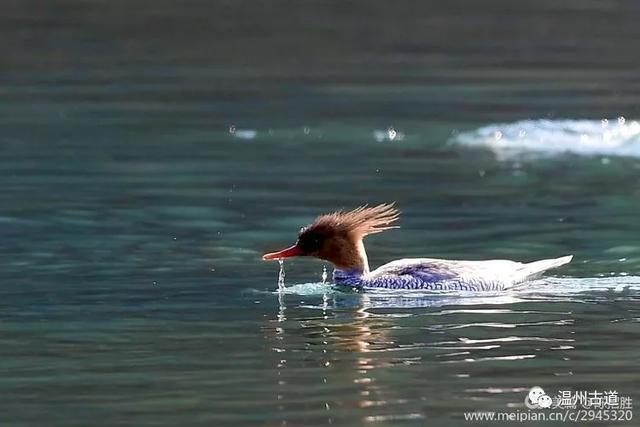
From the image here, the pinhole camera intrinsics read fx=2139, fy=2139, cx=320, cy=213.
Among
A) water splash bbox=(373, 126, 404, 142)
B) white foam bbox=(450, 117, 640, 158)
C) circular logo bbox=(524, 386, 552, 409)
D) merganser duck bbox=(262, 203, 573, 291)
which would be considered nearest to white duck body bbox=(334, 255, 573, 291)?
merganser duck bbox=(262, 203, 573, 291)

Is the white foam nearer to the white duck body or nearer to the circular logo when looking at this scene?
the white duck body

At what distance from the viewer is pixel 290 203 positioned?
18219 millimetres

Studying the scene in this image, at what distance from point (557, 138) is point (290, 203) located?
467 centimetres

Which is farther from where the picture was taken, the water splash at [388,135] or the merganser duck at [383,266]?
the water splash at [388,135]

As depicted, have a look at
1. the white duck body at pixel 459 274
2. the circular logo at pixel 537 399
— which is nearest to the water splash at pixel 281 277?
the white duck body at pixel 459 274

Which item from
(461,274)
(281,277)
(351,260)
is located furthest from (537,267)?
(281,277)

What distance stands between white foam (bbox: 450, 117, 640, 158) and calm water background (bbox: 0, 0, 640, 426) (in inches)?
13.9

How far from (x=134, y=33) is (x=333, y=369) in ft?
62.2

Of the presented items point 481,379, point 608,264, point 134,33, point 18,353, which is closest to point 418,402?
point 481,379

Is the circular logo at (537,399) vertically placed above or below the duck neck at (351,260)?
below

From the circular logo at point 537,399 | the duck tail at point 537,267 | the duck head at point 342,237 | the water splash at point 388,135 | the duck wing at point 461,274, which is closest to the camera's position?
the circular logo at point 537,399

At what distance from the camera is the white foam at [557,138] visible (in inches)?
845

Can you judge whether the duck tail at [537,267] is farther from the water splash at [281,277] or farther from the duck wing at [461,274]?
the water splash at [281,277]

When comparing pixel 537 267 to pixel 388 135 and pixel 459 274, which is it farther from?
pixel 388 135
